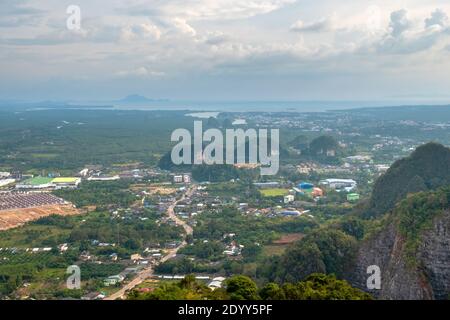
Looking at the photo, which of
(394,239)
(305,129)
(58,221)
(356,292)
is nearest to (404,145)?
(305,129)

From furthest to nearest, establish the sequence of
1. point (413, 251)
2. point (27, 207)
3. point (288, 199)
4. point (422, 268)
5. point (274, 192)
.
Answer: point (274, 192) < point (288, 199) < point (27, 207) < point (413, 251) < point (422, 268)

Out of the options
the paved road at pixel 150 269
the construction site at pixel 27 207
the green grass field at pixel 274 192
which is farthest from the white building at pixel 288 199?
the construction site at pixel 27 207

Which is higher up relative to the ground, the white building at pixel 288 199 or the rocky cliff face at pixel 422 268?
the rocky cliff face at pixel 422 268

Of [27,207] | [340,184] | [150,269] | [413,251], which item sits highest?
[413,251]

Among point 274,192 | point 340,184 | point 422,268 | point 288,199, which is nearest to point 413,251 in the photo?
point 422,268

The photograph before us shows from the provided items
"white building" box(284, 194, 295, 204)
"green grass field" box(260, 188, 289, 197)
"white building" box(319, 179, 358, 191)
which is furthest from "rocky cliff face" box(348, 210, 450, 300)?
"white building" box(319, 179, 358, 191)

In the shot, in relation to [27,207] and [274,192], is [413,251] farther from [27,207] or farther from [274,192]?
[27,207]

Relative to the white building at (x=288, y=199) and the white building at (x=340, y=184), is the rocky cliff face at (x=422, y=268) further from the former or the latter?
the white building at (x=340, y=184)

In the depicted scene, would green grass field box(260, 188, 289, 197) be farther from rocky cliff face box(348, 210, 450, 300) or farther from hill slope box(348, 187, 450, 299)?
rocky cliff face box(348, 210, 450, 300)
